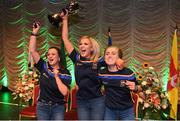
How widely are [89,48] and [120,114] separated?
2.49 feet

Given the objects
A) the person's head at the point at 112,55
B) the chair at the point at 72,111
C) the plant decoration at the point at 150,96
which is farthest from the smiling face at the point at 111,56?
the plant decoration at the point at 150,96

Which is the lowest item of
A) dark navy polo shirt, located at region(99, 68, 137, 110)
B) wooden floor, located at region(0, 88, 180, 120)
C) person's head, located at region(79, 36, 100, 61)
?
wooden floor, located at region(0, 88, 180, 120)

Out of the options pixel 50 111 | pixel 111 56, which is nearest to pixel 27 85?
pixel 50 111

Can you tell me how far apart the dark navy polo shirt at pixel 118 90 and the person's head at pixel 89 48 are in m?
0.33

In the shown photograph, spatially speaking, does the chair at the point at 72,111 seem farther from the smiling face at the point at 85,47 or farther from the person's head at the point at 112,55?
the person's head at the point at 112,55

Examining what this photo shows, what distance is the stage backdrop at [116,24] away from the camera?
8.41m

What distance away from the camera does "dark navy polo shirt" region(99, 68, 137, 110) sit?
3.44 m

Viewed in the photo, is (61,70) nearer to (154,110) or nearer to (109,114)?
(109,114)

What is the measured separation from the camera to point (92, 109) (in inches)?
144

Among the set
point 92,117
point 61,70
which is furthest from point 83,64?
point 92,117

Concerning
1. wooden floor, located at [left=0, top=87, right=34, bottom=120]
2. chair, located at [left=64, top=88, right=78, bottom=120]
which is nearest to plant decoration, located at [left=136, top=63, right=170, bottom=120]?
chair, located at [left=64, top=88, right=78, bottom=120]

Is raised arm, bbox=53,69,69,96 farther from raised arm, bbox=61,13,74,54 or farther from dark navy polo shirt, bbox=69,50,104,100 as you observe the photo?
raised arm, bbox=61,13,74,54

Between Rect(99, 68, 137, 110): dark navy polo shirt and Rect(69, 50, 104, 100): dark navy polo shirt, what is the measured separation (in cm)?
16

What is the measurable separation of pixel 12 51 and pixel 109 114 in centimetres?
678
